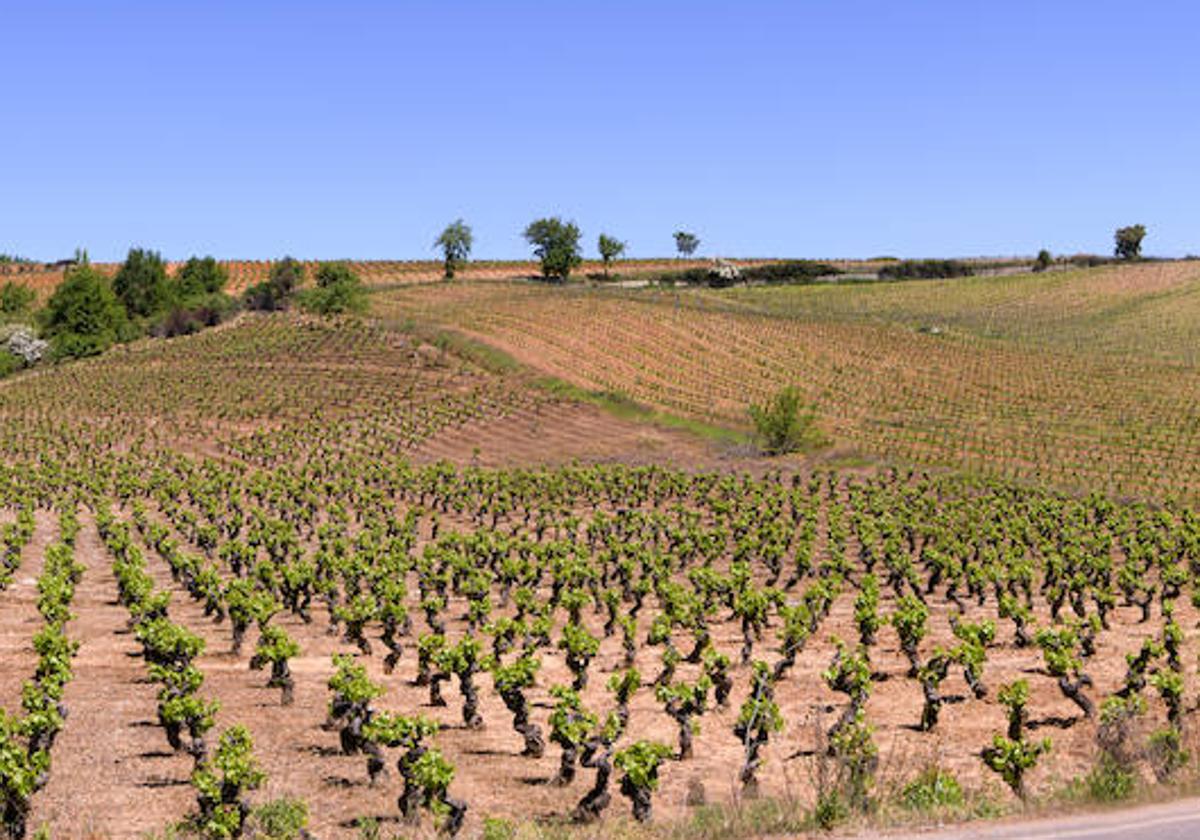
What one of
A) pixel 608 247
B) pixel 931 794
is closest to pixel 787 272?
pixel 608 247

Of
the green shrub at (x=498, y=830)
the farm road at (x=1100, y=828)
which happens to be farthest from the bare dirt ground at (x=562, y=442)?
the farm road at (x=1100, y=828)

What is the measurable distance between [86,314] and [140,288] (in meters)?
18.6

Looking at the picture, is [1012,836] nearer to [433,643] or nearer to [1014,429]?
[433,643]

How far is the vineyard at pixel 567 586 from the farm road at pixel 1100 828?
71.2 inches

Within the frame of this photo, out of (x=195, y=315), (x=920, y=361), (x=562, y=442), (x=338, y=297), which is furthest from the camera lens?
(x=195, y=315)

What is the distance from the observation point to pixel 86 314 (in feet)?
432

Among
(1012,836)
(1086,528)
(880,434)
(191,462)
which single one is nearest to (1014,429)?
(880,434)

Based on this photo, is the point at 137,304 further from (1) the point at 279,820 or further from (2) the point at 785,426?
(1) the point at 279,820

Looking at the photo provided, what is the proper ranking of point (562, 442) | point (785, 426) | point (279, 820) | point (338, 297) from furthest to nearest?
point (338, 297)
point (562, 442)
point (785, 426)
point (279, 820)

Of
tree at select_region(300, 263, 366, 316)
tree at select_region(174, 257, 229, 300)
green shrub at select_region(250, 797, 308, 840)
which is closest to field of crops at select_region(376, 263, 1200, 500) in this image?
tree at select_region(300, 263, 366, 316)

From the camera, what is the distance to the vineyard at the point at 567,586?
22406mm

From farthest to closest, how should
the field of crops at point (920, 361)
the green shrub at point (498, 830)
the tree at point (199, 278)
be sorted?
the tree at point (199, 278) < the field of crops at point (920, 361) < the green shrub at point (498, 830)

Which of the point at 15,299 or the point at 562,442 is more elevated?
the point at 15,299

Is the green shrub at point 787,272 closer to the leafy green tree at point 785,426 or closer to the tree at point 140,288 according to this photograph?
the tree at point 140,288
